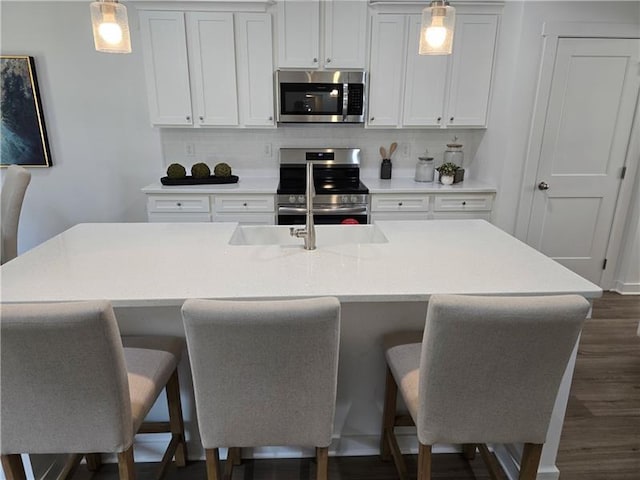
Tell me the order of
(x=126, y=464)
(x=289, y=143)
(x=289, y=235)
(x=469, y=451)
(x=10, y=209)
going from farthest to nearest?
(x=289, y=143)
(x=10, y=209)
(x=289, y=235)
(x=469, y=451)
(x=126, y=464)

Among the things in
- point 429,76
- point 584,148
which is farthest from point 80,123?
point 584,148

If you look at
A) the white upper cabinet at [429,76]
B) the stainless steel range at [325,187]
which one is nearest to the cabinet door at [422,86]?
the white upper cabinet at [429,76]

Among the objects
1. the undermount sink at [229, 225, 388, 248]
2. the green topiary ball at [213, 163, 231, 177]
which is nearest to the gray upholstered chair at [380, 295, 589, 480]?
the undermount sink at [229, 225, 388, 248]

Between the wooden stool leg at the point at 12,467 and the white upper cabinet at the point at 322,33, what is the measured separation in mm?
3057

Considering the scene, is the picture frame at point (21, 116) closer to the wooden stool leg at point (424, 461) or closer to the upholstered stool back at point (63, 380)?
the upholstered stool back at point (63, 380)

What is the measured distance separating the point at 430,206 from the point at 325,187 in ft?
3.04

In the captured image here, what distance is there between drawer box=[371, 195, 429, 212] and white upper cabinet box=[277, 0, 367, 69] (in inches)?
44.7

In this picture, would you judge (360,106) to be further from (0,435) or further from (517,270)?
(0,435)

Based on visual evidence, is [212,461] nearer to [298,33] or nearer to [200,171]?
[200,171]

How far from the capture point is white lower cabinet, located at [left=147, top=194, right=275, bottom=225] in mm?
3318

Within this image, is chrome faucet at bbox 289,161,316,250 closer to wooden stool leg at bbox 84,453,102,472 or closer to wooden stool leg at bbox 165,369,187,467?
wooden stool leg at bbox 165,369,187,467

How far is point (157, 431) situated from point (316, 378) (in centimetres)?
89

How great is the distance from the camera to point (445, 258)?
1613 mm

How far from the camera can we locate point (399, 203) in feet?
11.2
